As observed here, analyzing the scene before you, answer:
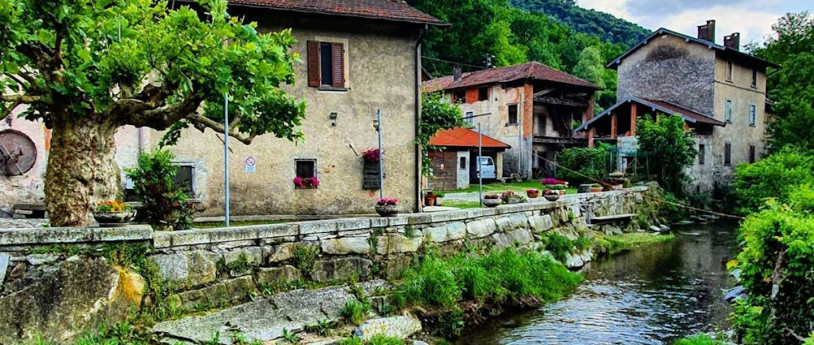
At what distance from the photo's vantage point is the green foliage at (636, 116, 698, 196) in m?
27.7

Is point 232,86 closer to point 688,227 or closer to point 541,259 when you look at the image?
point 541,259

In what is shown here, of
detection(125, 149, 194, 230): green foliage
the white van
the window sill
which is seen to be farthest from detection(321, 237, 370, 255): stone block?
the white van

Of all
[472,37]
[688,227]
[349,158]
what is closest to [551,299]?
[349,158]

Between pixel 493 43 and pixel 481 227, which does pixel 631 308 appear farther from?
pixel 493 43

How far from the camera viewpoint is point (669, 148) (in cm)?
2761

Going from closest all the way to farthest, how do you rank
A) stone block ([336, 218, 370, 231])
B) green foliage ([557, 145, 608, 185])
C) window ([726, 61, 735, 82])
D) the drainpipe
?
1. stone block ([336, 218, 370, 231])
2. the drainpipe
3. green foliage ([557, 145, 608, 185])
4. window ([726, 61, 735, 82])

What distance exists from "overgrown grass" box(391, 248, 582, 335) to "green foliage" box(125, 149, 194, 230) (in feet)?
13.0

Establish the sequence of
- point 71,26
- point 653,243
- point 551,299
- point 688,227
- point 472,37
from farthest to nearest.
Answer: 1. point 472,37
2. point 688,227
3. point 653,243
4. point 551,299
5. point 71,26

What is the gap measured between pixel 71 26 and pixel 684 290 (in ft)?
43.0

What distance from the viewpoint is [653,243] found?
67.4ft

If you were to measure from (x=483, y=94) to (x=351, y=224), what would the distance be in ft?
90.7

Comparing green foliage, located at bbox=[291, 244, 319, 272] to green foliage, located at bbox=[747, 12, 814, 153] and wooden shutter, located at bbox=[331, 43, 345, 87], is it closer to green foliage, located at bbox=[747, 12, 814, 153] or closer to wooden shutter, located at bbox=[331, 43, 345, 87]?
wooden shutter, located at bbox=[331, 43, 345, 87]

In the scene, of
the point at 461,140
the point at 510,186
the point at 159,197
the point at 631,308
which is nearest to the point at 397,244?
the point at 159,197

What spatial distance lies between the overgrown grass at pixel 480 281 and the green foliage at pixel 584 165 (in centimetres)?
1575
